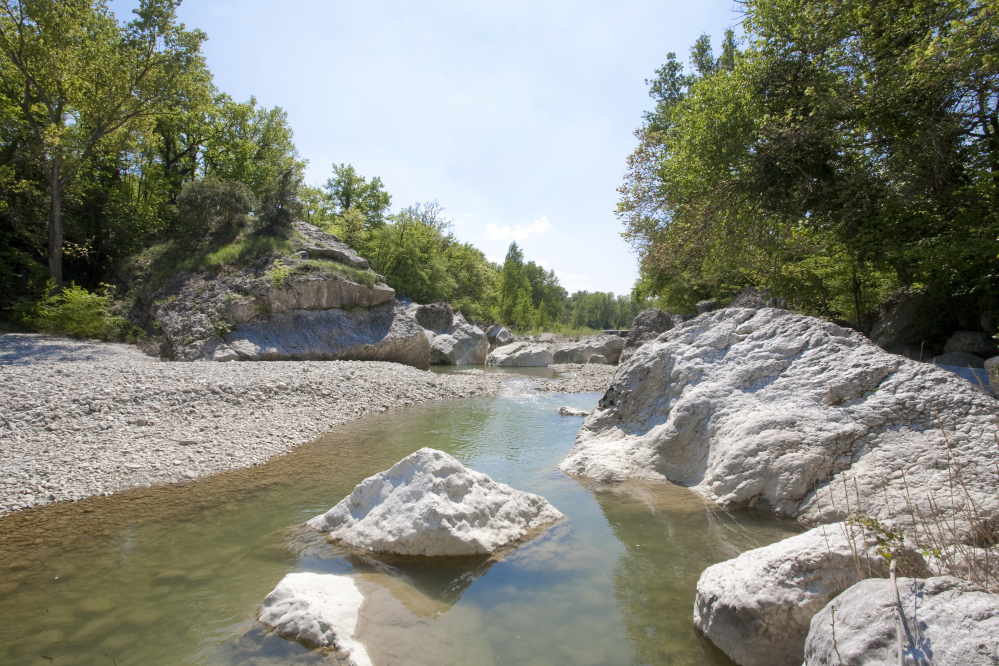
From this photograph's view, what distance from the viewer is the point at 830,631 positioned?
2.96 meters

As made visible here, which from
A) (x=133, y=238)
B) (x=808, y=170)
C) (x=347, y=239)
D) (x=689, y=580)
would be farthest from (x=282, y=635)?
(x=347, y=239)

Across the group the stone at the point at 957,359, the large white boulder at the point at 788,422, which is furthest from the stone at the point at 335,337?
the stone at the point at 957,359

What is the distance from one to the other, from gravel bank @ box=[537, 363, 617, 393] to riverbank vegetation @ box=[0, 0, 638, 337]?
1477 centimetres

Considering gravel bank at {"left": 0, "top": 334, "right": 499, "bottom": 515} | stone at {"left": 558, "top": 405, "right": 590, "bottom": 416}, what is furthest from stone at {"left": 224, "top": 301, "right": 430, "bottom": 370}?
stone at {"left": 558, "top": 405, "right": 590, "bottom": 416}

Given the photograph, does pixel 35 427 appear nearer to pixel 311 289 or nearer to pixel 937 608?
pixel 937 608

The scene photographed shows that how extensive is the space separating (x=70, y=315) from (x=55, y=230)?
5.08m

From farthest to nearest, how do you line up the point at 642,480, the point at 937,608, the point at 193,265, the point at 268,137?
the point at 268,137, the point at 193,265, the point at 642,480, the point at 937,608

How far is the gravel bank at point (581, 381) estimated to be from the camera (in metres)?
21.7

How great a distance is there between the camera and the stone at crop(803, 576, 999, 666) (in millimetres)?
2387

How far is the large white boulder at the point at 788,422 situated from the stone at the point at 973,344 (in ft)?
23.3

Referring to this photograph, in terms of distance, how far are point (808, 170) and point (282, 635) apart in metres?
15.6

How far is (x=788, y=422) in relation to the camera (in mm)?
7215

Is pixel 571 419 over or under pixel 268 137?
under

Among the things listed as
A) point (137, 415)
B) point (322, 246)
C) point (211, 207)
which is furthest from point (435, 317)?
point (137, 415)
